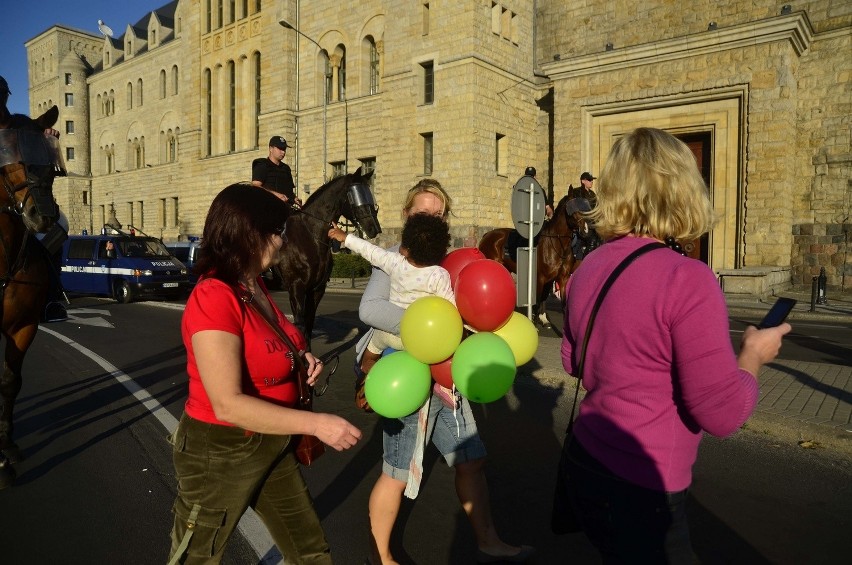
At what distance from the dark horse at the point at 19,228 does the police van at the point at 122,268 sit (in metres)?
13.2

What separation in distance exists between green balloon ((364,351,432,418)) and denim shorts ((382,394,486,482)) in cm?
21

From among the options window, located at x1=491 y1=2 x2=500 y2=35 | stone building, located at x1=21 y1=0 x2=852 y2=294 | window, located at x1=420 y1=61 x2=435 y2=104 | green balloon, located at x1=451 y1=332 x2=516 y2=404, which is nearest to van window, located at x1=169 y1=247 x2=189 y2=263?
stone building, located at x1=21 y1=0 x2=852 y2=294

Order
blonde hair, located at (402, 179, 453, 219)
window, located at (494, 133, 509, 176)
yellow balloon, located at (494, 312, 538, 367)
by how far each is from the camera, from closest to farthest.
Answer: yellow balloon, located at (494, 312, 538, 367) → blonde hair, located at (402, 179, 453, 219) → window, located at (494, 133, 509, 176)

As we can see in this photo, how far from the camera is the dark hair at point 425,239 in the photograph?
122 inches

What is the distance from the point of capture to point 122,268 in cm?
1741

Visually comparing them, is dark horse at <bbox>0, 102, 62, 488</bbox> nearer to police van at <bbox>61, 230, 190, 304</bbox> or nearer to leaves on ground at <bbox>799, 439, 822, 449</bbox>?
leaves on ground at <bbox>799, 439, 822, 449</bbox>

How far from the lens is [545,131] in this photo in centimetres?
2659

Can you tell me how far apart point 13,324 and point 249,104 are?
34717 millimetres

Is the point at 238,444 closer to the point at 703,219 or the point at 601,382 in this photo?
the point at 601,382

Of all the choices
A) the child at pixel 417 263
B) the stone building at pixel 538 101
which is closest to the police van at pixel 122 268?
the stone building at pixel 538 101

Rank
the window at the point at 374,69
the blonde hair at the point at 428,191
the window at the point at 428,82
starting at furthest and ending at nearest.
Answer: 1. the window at the point at 374,69
2. the window at the point at 428,82
3. the blonde hair at the point at 428,191

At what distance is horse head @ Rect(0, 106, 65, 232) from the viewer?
468cm

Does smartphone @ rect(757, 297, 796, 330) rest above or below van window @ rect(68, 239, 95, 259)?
below

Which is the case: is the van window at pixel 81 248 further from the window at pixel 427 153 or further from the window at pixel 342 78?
the window at pixel 342 78
